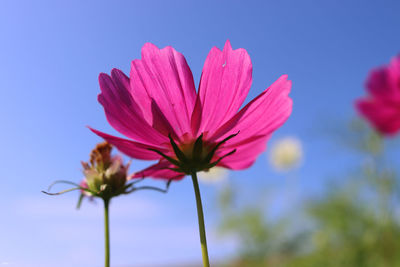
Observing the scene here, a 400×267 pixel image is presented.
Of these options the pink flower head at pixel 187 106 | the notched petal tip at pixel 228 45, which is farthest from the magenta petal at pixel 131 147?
the notched petal tip at pixel 228 45

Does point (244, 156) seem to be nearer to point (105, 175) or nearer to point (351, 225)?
point (105, 175)

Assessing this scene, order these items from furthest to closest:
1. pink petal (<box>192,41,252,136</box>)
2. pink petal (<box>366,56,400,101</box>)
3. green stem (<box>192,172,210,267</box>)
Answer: pink petal (<box>366,56,400,101</box>), pink petal (<box>192,41,252,136</box>), green stem (<box>192,172,210,267</box>)

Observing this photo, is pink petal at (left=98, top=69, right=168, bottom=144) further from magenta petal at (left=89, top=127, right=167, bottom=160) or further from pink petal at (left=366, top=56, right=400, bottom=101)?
pink petal at (left=366, top=56, right=400, bottom=101)

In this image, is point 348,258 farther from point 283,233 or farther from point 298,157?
point 283,233

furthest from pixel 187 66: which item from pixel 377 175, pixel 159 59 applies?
pixel 377 175

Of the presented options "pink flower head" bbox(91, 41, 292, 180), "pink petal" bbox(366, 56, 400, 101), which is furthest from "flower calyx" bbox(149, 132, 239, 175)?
"pink petal" bbox(366, 56, 400, 101)

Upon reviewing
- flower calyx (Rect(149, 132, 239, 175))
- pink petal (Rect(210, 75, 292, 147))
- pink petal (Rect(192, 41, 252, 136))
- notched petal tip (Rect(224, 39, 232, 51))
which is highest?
notched petal tip (Rect(224, 39, 232, 51))

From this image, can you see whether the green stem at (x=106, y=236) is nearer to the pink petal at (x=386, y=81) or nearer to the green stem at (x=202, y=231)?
the green stem at (x=202, y=231)
